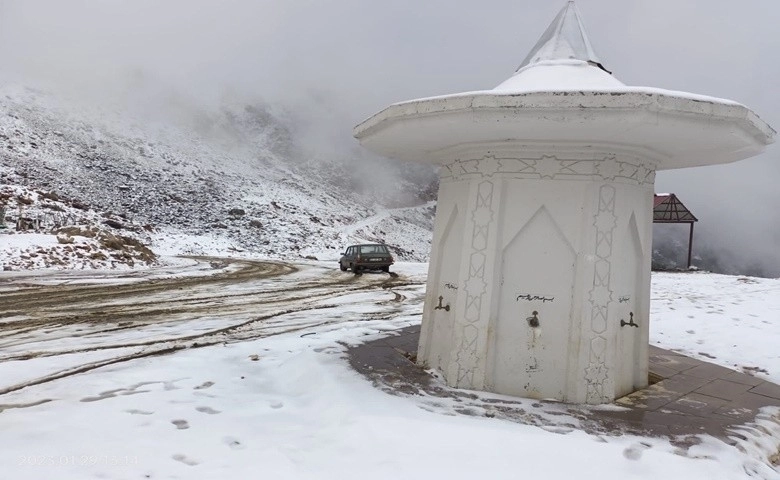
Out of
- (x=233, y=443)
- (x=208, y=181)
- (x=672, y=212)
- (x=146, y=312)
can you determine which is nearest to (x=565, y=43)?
(x=233, y=443)

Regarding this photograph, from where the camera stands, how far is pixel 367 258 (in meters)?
24.0

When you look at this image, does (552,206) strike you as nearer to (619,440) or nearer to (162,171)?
(619,440)

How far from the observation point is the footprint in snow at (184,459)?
3387 millimetres

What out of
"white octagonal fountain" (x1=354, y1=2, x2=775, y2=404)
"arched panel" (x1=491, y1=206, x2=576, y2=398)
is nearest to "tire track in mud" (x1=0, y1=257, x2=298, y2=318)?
"white octagonal fountain" (x1=354, y1=2, x2=775, y2=404)

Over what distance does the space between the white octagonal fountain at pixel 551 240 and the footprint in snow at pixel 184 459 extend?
2821mm

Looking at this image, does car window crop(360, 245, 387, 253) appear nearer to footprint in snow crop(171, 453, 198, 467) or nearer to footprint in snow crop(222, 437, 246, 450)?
footprint in snow crop(222, 437, 246, 450)

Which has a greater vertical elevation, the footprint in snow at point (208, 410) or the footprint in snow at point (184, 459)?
the footprint in snow at point (184, 459)

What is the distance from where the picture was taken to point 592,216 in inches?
199

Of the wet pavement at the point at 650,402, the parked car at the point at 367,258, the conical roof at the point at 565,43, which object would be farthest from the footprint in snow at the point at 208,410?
the parked car at the point at 367,258

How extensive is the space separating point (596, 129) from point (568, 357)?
7.31 ft

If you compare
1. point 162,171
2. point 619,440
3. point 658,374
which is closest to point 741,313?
point 658,374

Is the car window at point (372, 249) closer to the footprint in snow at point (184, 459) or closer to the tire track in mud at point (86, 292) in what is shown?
the tire track in mud at point (86, 292)

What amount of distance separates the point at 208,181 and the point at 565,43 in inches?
1928

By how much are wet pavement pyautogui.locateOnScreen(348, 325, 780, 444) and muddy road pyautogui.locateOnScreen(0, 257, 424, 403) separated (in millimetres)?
3109
